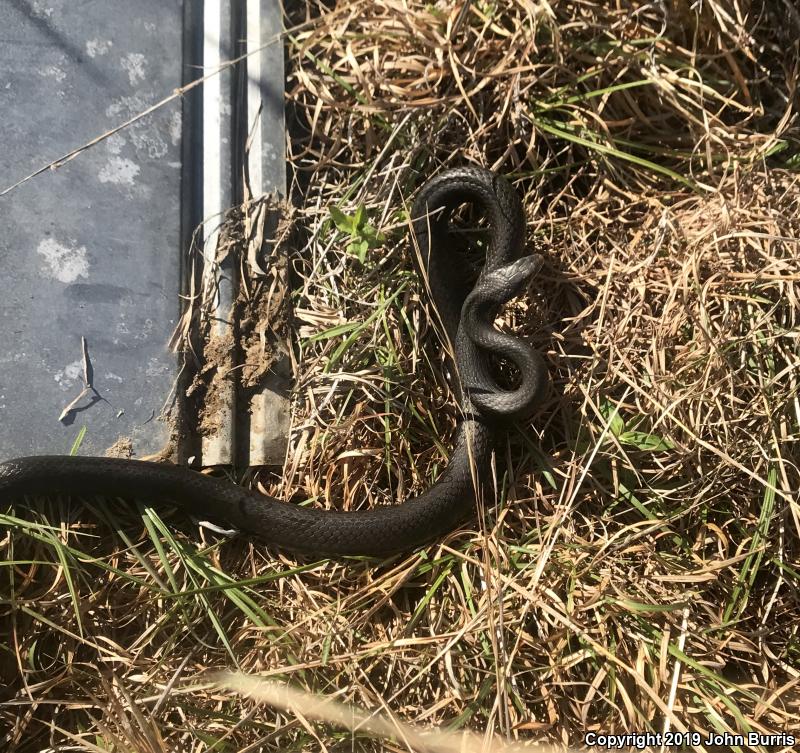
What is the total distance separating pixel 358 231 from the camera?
2656 millimetres

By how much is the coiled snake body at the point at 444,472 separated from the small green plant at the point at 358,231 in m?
0.21

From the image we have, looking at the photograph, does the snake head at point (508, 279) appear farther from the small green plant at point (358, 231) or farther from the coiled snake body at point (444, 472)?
the small green plant at point (358, 231)

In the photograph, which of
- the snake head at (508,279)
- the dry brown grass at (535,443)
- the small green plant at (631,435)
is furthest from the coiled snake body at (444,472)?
the small green plant at (631,435)

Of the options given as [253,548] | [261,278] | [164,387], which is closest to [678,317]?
[261,278]

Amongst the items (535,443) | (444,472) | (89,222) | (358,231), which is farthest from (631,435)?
(89,222)

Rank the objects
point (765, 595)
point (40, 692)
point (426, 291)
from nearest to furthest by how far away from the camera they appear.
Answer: point (40, 692), point (765, 595), point (426, 291)

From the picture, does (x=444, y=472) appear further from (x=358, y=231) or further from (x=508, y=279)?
(x=358, y=231)

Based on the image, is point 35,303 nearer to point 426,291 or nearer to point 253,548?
point 253,548

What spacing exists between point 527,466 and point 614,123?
68.3 inches

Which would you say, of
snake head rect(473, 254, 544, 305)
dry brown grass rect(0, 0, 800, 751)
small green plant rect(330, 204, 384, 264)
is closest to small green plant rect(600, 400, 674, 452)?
dry brown grass rect(0, 0, 800, 751)

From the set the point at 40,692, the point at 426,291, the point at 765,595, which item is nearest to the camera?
the point at 40,692

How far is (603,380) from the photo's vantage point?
2.70 m

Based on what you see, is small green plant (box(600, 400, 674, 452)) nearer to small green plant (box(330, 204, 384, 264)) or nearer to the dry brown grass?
the dry brown grass

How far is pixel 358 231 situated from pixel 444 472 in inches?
47.2
